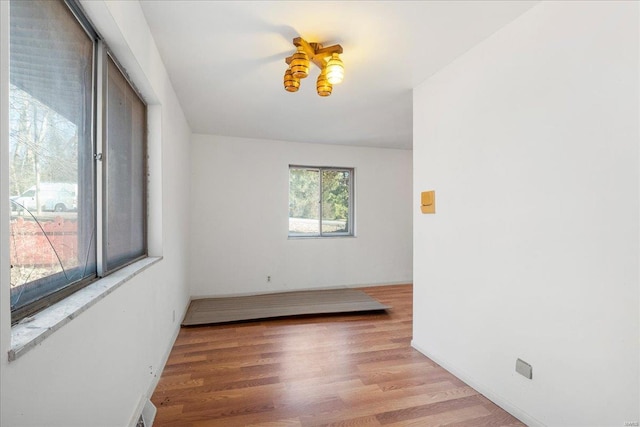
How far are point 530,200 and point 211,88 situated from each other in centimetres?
268

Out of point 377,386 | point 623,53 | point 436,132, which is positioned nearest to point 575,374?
point 377,386

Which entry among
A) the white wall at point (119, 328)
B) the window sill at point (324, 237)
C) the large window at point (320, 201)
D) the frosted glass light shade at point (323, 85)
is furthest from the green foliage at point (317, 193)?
the frosted glass light shade at point (323, 85)

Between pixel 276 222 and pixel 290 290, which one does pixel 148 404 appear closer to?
pixel 290 290

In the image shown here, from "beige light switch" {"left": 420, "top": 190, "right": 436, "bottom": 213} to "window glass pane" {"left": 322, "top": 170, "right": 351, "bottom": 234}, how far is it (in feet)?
8.03

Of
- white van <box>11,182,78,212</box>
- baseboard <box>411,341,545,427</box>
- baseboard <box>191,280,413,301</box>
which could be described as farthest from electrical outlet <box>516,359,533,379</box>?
baseboard <box>191,280,413,301</box>

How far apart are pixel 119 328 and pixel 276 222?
320 centimetres

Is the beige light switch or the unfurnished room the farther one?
the beige light switch

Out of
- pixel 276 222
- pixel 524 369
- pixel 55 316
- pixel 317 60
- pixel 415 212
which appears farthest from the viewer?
pixel 276 222

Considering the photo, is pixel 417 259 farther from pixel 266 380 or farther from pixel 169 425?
pixel 169 425

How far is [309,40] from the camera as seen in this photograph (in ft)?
6.42

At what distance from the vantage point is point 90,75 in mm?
1367

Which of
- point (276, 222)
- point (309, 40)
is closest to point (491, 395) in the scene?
point (309, 40)

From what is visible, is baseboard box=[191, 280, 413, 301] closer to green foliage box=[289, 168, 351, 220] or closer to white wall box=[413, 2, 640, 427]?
A: green foliage box=[289, 168, 351, 220]

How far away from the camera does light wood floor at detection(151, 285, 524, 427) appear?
1760 millimetres
